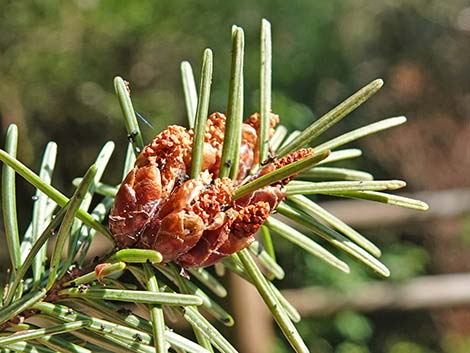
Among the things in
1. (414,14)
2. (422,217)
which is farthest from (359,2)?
(422,217)

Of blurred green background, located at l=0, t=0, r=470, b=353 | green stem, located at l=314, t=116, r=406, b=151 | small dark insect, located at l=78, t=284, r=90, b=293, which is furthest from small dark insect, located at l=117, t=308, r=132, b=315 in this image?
blurred green background, located at l=0, t=0, r=470, b=353

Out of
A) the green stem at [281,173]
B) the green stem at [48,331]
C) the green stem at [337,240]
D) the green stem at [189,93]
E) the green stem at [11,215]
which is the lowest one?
the green stem at [48,331]

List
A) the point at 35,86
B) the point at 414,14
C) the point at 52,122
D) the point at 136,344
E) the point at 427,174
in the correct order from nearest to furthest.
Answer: the point at 136,344, the point at 35,86, the point at 52,122, the point at 427,174, the point at 414,14

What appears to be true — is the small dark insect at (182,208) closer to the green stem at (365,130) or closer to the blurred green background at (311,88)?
the green stem at (365,130)

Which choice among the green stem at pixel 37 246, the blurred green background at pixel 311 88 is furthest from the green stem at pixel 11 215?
the blurred green background at pixel 311 88

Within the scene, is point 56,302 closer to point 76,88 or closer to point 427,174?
point 76,88

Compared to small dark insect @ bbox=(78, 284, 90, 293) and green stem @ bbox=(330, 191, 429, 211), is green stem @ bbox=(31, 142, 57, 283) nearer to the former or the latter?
small dark insect @ bbox=(78, 284, 90, 293)

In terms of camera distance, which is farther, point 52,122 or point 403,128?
point 403,128
